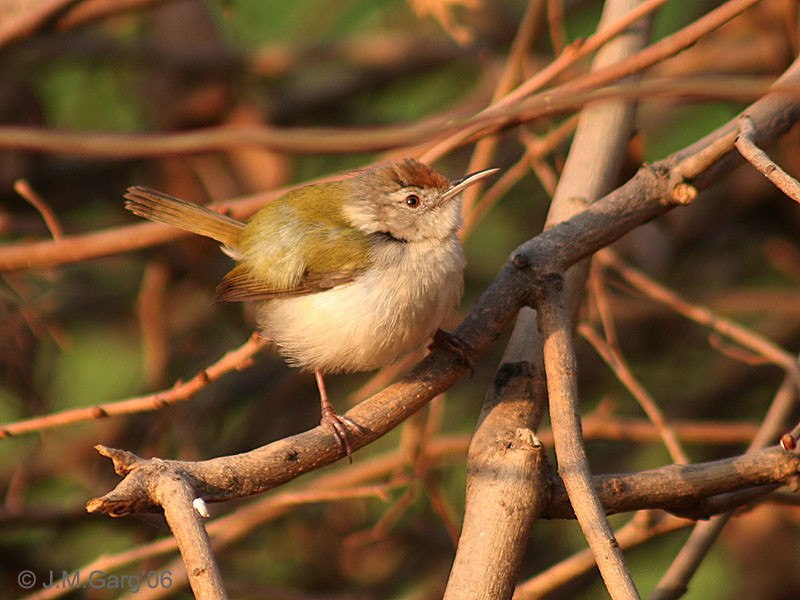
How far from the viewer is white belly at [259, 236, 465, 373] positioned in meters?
2.94

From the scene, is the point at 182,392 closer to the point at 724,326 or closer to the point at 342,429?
the point at 342,429

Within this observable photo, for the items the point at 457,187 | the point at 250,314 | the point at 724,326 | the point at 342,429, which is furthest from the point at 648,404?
the point at 250,314

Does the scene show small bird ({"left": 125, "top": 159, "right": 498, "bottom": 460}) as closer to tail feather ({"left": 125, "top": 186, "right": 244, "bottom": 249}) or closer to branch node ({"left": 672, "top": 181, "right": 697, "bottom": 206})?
tail feather ({"left": 125, "top": 186, "right": 244, "bottom": 249})

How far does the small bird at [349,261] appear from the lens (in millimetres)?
2977

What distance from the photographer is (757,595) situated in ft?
16.4

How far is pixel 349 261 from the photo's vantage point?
3158 millimetres

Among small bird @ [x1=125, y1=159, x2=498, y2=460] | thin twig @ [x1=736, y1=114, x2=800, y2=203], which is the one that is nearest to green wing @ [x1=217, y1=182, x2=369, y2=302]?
small bird @ [x1=125, y1=159, x2=498, y2=460]

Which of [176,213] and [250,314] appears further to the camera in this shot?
[250,314]

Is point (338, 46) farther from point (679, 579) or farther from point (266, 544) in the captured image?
point (679, 579)

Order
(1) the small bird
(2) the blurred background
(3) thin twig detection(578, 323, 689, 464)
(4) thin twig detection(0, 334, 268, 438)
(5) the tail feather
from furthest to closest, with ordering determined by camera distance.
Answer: (2) the blurred background
(5) the tail feather
(1) the small bird
(3) thin twig detection(578, 323, 689, 464)
(4) thin twig detection(0, 334, 268, 438)

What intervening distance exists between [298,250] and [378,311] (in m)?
0.55

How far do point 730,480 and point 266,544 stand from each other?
3.65 meters
